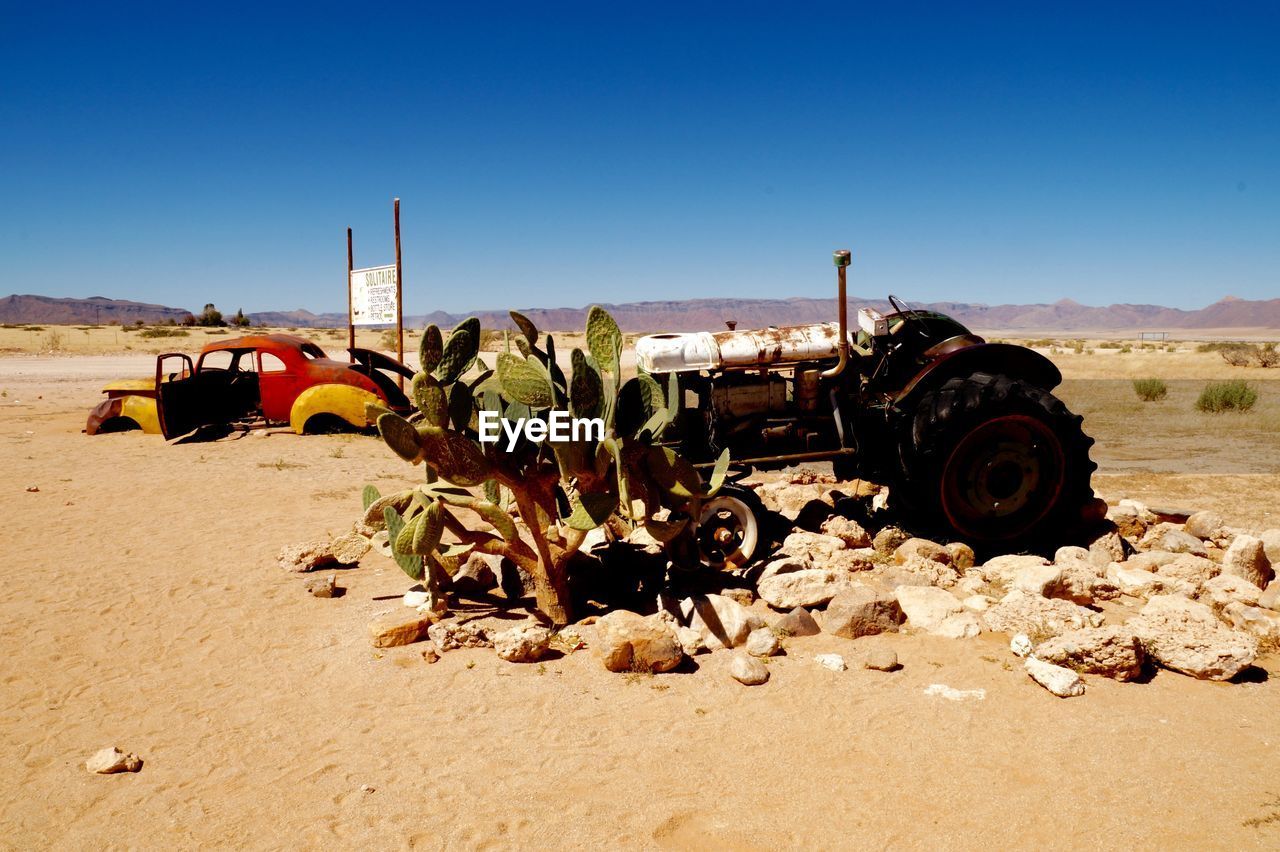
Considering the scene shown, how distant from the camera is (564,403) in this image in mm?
5090

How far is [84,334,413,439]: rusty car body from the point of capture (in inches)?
501

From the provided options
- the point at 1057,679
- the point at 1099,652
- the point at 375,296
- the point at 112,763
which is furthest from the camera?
the point at 375,296

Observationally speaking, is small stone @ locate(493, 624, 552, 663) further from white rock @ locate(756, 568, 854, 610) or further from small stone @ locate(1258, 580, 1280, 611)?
small stone @ locate(1258, 580, 1280, 611)

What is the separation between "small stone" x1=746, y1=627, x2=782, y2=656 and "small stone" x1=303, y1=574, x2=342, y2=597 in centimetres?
302

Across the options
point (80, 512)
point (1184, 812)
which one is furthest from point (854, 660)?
point (80, 512)

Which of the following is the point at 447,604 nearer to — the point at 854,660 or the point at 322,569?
the point at 322,569

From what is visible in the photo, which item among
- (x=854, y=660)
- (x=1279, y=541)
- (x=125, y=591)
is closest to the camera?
(x=854, y=660)

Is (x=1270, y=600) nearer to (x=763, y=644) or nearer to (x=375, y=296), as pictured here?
(x=763, y=644)

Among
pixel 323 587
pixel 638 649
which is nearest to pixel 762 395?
pixel 638 649

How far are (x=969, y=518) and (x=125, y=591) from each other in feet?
20.8

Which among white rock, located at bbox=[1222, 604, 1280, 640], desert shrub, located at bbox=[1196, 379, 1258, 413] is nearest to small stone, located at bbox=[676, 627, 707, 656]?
white rock, located at bbox=[1222, 604, 1280, 640]

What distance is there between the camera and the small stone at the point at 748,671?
4.56m

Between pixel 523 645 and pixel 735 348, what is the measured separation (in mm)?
3082

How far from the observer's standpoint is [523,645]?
481 cm
